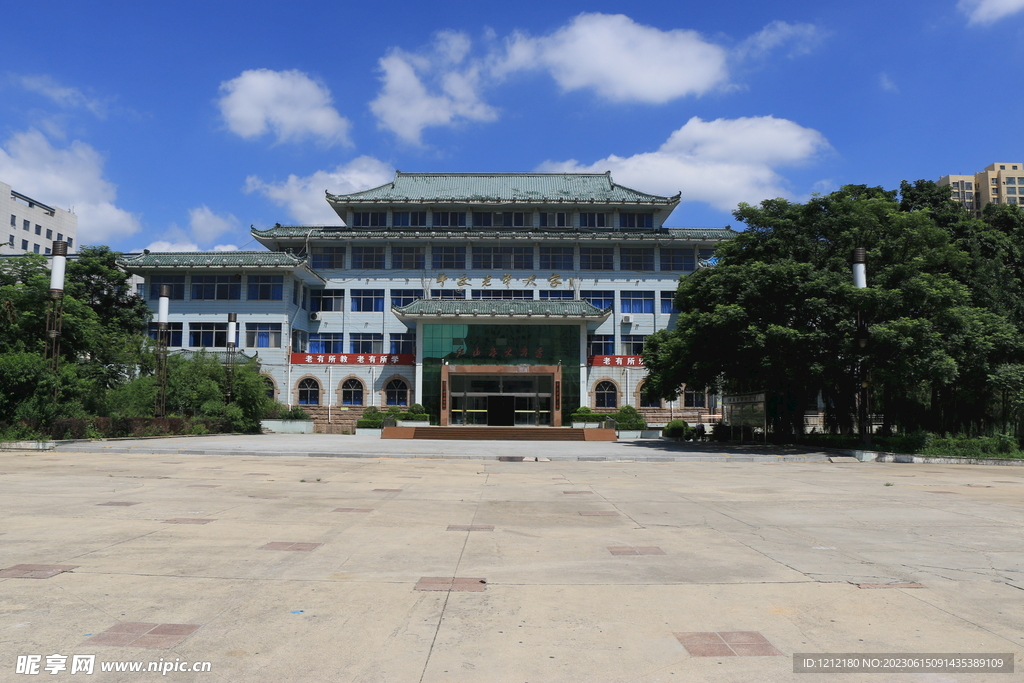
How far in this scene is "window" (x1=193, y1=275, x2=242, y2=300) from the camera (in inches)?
1943

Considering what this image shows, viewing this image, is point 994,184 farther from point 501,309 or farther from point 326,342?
point 326,342

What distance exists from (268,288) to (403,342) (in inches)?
407

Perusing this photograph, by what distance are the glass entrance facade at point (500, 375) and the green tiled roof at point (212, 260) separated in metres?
11.4

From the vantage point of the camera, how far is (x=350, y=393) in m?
48.9

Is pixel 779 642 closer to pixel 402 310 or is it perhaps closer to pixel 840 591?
pixel 840 591

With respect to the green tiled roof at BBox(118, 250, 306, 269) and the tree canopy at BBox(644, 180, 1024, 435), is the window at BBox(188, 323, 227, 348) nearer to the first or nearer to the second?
the green tiled roof at BBox(118, 250, 306, 269)

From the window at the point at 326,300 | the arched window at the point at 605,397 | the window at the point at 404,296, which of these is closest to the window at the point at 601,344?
the arched window at the point at 605,397

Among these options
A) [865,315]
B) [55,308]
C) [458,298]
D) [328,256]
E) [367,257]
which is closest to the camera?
[55,308]

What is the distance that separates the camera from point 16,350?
25.7 m

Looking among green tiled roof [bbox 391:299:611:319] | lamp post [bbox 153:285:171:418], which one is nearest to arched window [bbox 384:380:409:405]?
green tiled roof [bbox 391:299:611:319]

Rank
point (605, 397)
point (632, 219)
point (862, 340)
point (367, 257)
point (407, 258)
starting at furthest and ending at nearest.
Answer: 1. point (632, 219)
2. point (367, 257)
3. point (407, 258)
4. point (605, 397)
5. point (862, 340)

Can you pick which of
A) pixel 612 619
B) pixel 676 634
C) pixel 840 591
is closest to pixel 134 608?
pixel 612 619

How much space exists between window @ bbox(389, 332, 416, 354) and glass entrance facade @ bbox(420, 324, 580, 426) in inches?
202

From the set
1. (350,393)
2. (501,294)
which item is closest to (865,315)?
(501,294)
